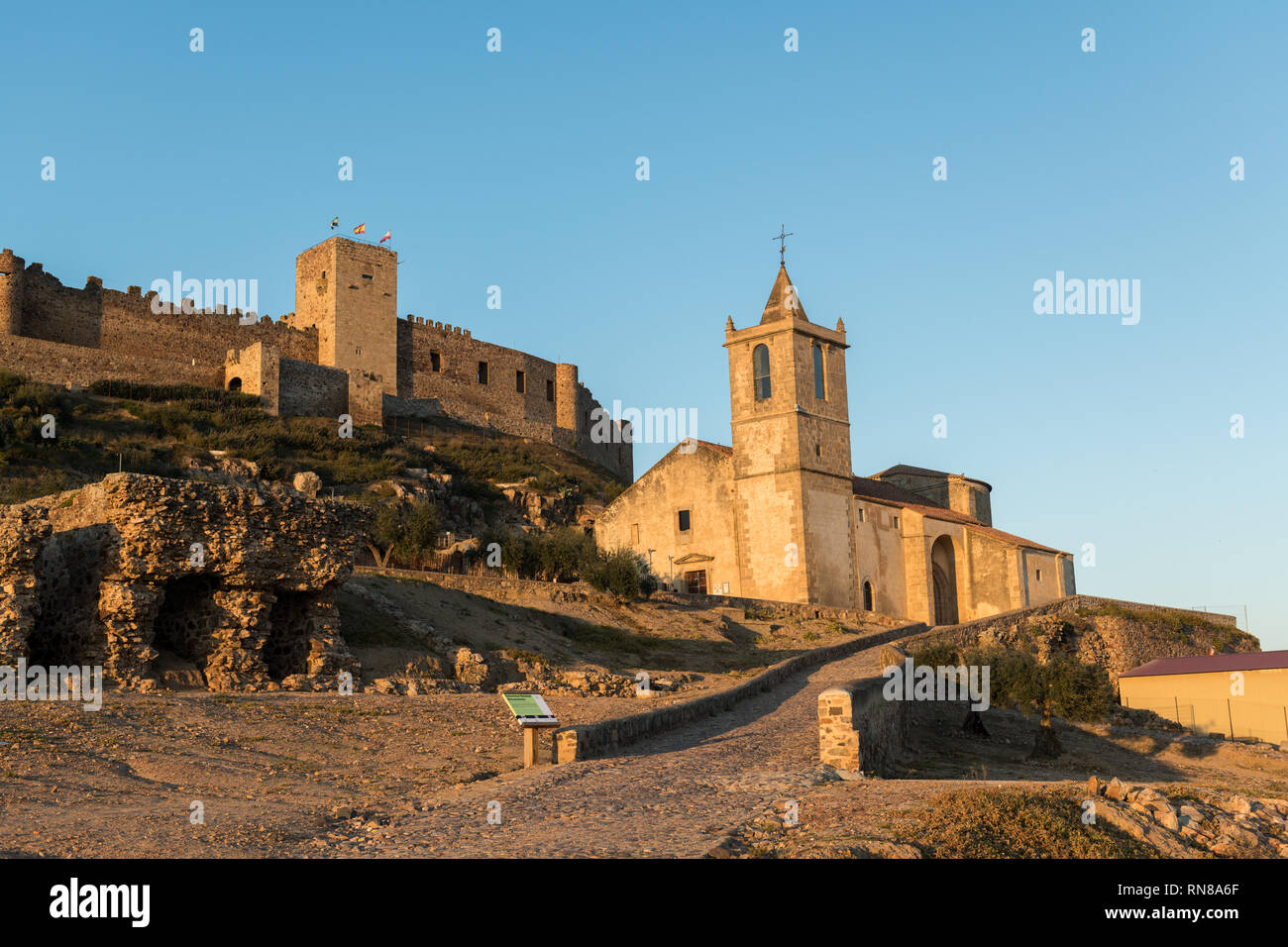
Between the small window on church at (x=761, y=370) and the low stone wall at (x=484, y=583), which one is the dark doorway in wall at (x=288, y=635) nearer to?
the low stone wall at (x=484, y=583)

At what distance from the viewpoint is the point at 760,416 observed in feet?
147

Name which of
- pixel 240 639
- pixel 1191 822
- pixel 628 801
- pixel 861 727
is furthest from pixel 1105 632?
pixel 628 801

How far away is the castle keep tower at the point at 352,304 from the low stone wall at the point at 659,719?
139 ft

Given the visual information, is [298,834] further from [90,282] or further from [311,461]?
[90,282]

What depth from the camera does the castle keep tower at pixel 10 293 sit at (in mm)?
55594

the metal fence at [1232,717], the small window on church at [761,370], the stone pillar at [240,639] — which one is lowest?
the metal fence at [1232,717]

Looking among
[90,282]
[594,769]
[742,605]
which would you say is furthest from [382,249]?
[594,769]

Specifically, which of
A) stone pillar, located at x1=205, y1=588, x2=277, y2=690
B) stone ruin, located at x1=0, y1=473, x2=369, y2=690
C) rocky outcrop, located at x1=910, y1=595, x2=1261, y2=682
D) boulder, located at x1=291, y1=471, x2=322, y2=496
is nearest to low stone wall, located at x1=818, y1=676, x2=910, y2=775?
stone ruin, located at x1=0, y1=473, x2=369, y2=690

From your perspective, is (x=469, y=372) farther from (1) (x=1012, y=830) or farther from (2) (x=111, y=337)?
(1) (x=1012, y=830)

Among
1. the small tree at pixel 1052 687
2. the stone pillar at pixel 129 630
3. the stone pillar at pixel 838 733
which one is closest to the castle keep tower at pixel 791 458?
the small tree at pixel 1052 687

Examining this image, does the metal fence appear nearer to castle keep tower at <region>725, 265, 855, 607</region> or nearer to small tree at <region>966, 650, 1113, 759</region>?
small tree at <region>966, 650, 1113, 759</region>
